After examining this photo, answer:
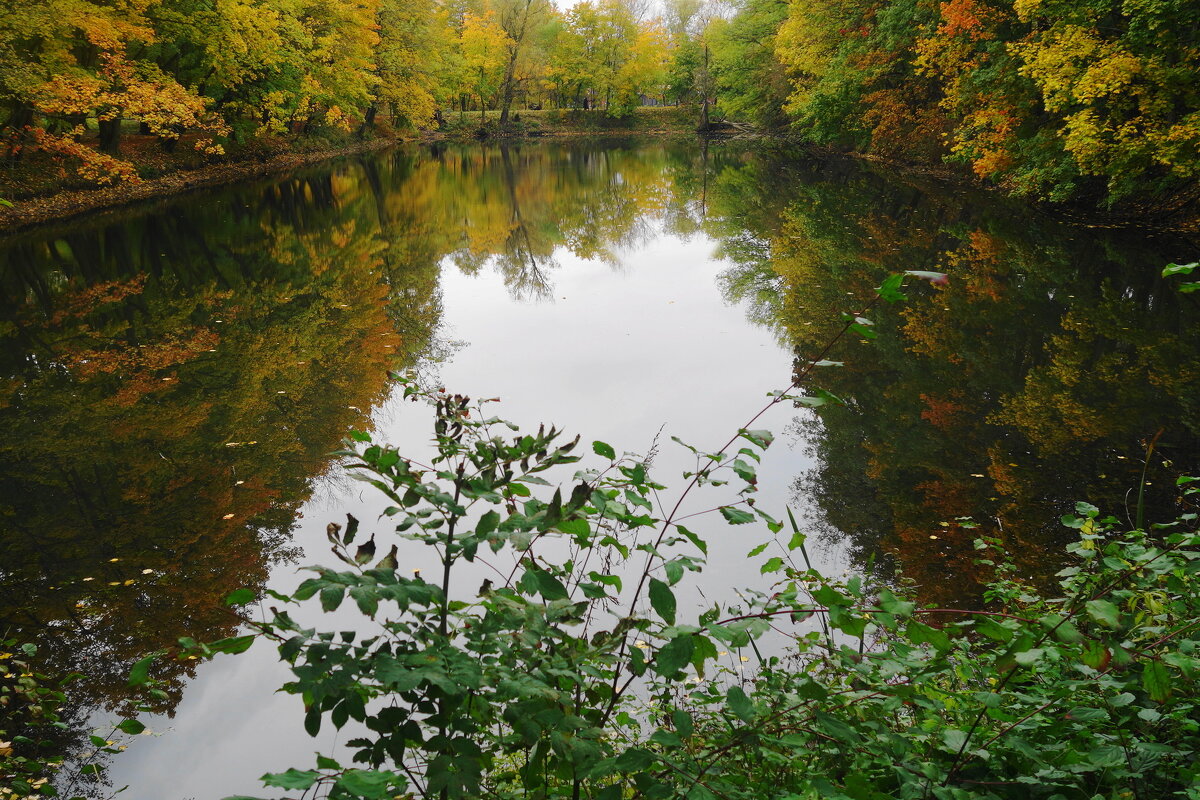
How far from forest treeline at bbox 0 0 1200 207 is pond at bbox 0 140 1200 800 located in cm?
206

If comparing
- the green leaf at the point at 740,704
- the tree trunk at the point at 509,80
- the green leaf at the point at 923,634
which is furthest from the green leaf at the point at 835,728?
the tree trunk at the point at 509,80

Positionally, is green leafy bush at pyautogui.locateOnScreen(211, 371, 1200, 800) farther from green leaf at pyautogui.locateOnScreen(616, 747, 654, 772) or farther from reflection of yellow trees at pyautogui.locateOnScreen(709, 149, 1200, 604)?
reflection of yellow trees at pyautogui.locateOnScreen(709, 149, 1200, 604)

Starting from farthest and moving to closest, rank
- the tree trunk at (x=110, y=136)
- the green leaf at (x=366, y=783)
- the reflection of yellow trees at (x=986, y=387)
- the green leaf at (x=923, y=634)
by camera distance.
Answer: the tree trunk at (x=110, y=136)
the reflection of yellow trees at (x=986, y=387)
the green leaf at (x=923, y=634)
the green leaf at (x=366, y=783)

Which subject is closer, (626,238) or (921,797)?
(921,797)

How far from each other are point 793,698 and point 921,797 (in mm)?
587

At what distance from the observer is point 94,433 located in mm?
7539

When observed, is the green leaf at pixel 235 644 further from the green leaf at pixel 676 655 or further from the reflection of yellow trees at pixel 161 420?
the reflection of yellow trees at pixel 161 420

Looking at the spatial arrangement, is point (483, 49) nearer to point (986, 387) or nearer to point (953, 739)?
point (986, 387)

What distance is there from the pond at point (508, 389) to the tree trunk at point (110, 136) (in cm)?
Result: 626

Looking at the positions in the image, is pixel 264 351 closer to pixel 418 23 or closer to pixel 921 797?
pixel 921 797

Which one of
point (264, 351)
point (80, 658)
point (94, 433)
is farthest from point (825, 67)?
point (80, 658)

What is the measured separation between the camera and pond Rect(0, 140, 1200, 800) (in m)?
5.04

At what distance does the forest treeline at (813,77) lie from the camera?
1375 cm

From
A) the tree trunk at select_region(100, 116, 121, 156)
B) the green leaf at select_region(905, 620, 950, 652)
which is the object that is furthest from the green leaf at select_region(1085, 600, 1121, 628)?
the tree trunk at select_region(100, 116, 121, 156)
